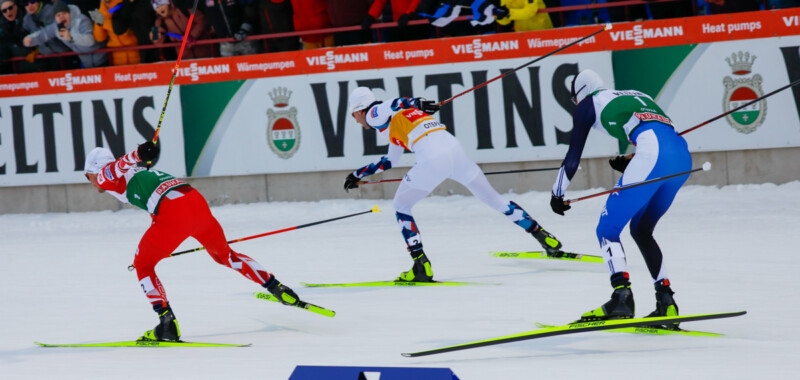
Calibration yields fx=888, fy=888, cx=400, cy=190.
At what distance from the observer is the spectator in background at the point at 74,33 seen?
13.0m

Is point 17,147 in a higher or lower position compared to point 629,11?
lower

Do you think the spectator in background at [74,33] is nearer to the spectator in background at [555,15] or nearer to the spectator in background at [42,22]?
the spectator in background at [42,22]

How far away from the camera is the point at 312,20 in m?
12.3

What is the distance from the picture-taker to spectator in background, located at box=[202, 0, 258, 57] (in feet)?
40.7

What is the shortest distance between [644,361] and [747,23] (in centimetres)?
737

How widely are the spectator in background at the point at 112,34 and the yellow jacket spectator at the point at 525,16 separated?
17.8ft

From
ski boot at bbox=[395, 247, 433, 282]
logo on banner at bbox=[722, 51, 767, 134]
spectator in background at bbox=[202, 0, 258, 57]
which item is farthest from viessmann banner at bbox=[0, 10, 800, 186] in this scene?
ski boot at bbox=[395, 247, 433, 282]

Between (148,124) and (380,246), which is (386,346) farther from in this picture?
(148,124)

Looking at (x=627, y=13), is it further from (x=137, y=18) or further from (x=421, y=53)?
(x=137, y=18)

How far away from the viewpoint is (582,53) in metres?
11.2

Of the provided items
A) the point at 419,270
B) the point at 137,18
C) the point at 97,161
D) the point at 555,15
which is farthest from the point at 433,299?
the point at 137,18

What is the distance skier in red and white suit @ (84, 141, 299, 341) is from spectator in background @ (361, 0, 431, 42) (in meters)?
6.36

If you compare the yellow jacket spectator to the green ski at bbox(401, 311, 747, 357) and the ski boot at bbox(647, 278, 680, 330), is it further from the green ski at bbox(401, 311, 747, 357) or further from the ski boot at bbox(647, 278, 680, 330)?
the green ski at bbox(401, 311, 747, 357)

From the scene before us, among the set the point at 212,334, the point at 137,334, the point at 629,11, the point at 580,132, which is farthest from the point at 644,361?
the point at 629,11
